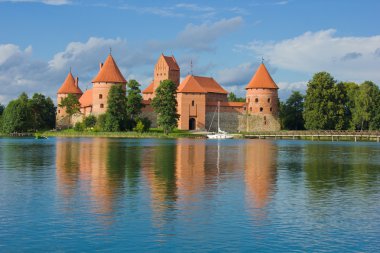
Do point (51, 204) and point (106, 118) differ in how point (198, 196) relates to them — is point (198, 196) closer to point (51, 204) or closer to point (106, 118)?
point (51, 204)

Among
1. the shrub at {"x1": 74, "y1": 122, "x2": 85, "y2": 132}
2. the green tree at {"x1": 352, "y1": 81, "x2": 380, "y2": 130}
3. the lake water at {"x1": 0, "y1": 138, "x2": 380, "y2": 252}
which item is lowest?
the lake water at {"x1": 0, "y1": 138, "x2": 380, "y2": 252}

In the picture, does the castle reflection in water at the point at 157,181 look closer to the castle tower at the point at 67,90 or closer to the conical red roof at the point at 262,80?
the conical red roof at the point at 262,80

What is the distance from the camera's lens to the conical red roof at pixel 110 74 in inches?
3201

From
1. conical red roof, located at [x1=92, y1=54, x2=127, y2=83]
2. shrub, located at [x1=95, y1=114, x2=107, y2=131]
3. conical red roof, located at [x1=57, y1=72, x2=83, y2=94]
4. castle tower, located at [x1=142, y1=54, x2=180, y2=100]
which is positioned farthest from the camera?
conical red roof, located at [x1=57, y1=72, x2=83, y2=94]

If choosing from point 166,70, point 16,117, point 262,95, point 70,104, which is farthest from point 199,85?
point 16,117

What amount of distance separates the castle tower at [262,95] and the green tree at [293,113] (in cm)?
167

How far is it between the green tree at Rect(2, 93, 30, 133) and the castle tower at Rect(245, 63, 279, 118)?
99.0ft

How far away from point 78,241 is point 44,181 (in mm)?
9566

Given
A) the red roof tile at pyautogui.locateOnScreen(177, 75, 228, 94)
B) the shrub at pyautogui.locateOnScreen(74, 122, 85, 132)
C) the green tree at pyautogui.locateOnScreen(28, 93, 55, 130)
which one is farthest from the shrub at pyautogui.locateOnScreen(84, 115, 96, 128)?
the red roof tile at pyautogui.locateOnScreen(177, 75, 228, 94)

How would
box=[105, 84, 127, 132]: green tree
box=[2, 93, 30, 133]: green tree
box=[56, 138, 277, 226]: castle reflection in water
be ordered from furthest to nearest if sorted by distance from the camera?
box=[2, 93, 30, 133]: green tree, box=[105, 84, 127, 132]: green tree, box=[56, 138, 277, 226]: castle reflection in water

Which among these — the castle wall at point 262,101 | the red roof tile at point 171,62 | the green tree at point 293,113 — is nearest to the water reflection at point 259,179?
the castle wall at point 262,101

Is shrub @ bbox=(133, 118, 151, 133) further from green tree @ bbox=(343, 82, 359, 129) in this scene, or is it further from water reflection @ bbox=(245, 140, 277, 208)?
water reflection @ bbox=(245, 140, 277, 208)

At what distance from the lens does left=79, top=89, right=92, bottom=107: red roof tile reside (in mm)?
87688

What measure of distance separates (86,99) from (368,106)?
41.1 m
